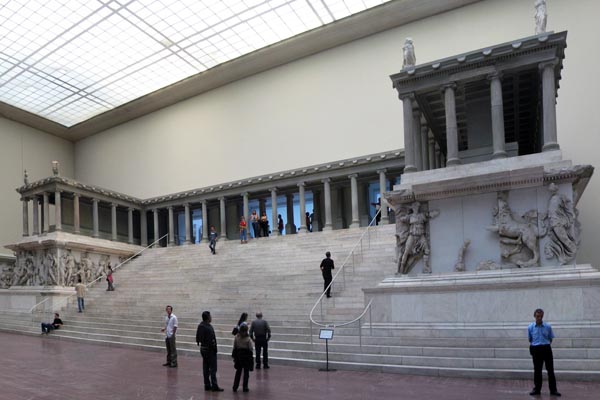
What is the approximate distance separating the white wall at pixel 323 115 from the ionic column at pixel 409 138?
1221 centimetres

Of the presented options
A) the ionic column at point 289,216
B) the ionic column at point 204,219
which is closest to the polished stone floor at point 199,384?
the ionic column at point 289,216

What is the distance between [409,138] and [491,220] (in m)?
3.54

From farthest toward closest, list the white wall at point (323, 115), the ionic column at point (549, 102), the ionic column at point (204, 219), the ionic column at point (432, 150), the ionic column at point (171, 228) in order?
the ionic column at point (171, 228) < the ionic column at point (204, 219) < the white wall at point (323, 115) < the ionic column at point (432, 150) < the ionic column at point (549, 102)

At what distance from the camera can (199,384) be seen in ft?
37.5

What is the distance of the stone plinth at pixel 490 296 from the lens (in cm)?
1280

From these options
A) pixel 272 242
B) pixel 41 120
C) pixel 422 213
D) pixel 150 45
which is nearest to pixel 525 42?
pixel 422 213

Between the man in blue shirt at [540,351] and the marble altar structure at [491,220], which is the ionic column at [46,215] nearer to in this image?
the marble altar structure at [491,220]

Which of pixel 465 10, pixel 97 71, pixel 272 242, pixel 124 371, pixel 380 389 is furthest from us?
pixel 97 71

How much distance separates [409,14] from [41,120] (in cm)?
3138

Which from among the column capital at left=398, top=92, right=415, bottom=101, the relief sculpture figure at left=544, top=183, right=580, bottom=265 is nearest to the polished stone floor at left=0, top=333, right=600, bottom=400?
the relief sculpture figure at left=544, top=183, right=580, bottom=265

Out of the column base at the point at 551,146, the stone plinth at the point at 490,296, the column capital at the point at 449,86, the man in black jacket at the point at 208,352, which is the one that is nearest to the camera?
the man in black jacket at the point at 208,352

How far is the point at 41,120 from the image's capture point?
45500 millimetres

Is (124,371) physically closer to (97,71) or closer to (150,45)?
(150,45)

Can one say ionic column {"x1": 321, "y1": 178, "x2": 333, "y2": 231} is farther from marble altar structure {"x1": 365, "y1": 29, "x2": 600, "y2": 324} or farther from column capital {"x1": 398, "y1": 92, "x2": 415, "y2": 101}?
column capital {"x1": 398, "y1": 92, "x2": 415, "y2": 101}
